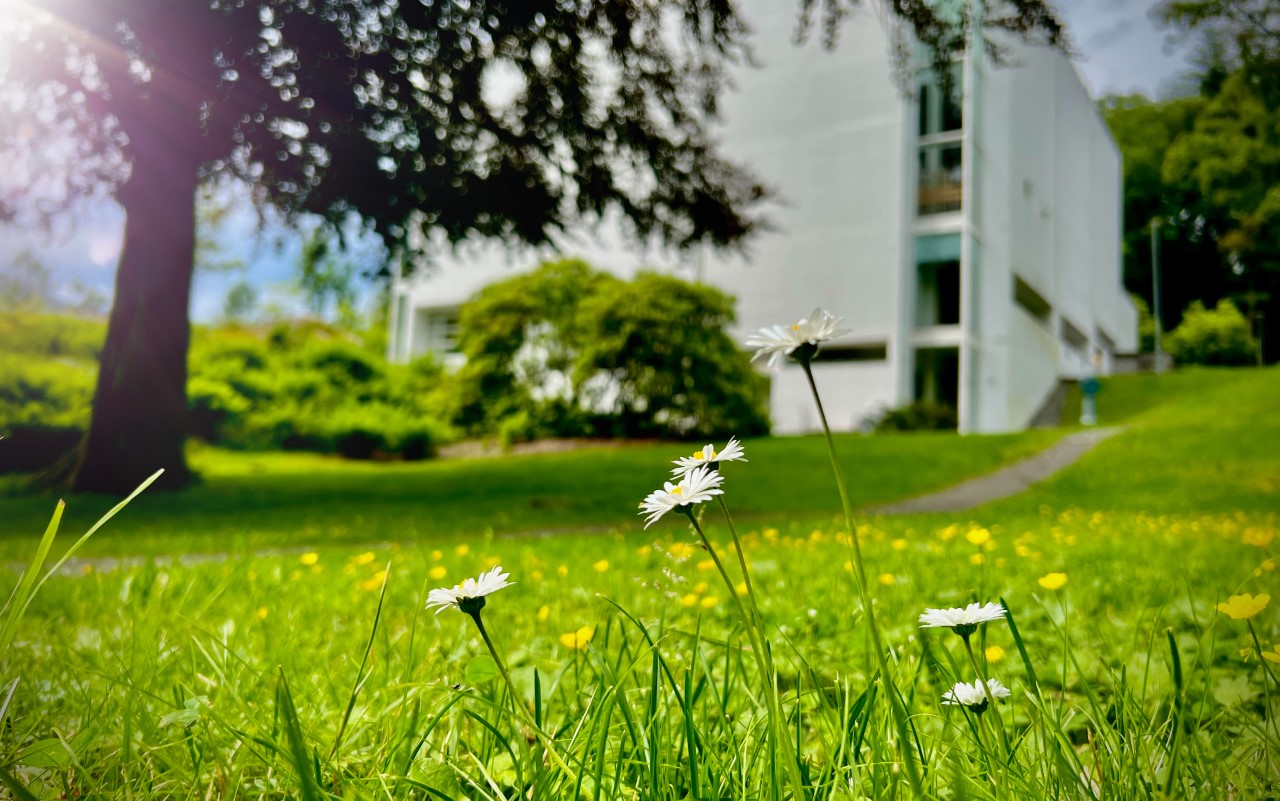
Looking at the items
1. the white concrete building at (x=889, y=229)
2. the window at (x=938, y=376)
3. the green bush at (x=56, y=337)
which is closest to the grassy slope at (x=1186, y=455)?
the white concrete building at (x=889, y=229)

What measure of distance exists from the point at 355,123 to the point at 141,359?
2.30 m

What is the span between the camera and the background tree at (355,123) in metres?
3.60

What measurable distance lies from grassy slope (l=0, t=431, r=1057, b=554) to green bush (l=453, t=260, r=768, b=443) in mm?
867

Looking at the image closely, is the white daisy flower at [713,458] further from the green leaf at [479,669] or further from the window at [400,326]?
the window at [400,326]

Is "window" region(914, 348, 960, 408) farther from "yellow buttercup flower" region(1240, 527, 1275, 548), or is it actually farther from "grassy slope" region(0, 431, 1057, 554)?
"yellow buttercup flower" region(1240, 527, 1275, 548)

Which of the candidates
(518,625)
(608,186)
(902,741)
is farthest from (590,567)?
(608,186)

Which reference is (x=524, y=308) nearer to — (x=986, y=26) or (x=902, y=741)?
(x=986, y=26)

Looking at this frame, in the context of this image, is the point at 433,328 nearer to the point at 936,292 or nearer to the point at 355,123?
the point at 936,292

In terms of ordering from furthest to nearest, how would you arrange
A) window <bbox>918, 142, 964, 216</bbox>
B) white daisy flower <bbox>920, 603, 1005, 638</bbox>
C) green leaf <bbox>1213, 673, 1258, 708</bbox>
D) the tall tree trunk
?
window <bbox>918, 142, 964, 216</bbox> < the tall tree trunk < green leaf <bbox>1213, 673, 1258, 708</bbox> < white daisy flower <bbox>920, 603, 1005, 638</bbox>

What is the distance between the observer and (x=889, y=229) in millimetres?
9344

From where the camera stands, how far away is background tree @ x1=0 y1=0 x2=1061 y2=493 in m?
3.60

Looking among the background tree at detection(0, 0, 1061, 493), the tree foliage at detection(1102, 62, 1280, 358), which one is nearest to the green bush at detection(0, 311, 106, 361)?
the background tree at detection(0, 0, 1061, 493)

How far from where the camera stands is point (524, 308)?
12.1m

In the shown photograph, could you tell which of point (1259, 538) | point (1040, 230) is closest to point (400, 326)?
point (1040, 230)
